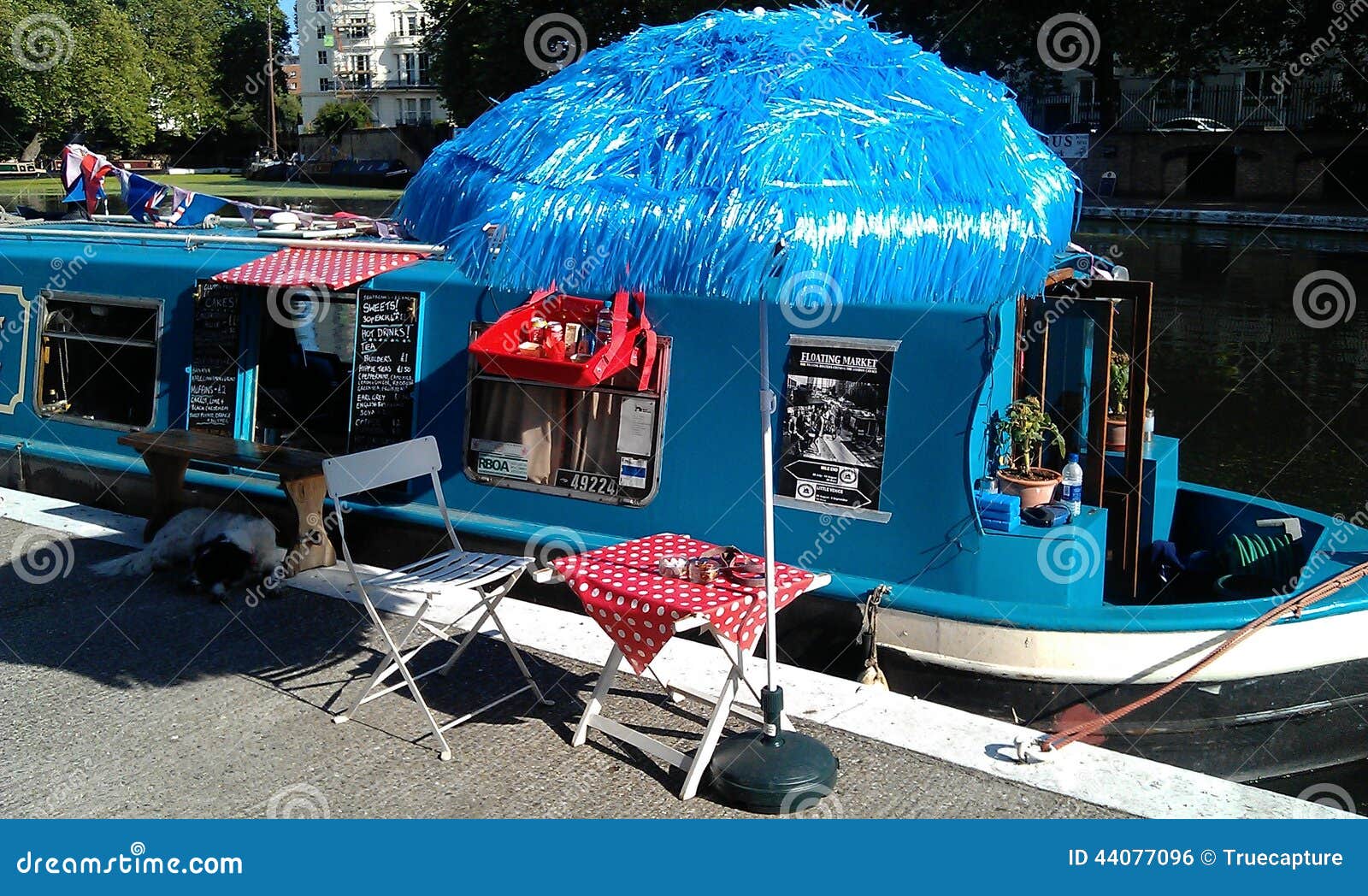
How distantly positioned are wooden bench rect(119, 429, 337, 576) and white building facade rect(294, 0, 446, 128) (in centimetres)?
7180

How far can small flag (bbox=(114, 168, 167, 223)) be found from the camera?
9.52 meters

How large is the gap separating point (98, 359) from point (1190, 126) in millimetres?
38508

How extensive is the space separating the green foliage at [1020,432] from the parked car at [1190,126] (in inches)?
1425

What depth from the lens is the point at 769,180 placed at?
3.68 meters

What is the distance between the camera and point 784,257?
3643 millimetres

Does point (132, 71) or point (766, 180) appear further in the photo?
point (132, 71)

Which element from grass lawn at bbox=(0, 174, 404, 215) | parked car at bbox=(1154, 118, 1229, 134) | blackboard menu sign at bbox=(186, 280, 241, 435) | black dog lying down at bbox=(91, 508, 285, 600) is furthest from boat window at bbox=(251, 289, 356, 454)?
parked car at bbox=(1154, 118, 1229, 134)

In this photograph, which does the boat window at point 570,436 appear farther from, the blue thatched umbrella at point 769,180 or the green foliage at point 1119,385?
the green foliage at point 1119,385

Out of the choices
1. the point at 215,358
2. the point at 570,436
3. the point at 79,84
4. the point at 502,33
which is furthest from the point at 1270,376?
the point at 79,84

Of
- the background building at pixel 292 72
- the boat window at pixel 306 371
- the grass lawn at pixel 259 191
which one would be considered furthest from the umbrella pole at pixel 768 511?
the background building at pixel 292 72

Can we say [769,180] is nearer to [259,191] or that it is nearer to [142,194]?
[142,194]

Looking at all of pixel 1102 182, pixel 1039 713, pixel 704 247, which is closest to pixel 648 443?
pixel 1039 713

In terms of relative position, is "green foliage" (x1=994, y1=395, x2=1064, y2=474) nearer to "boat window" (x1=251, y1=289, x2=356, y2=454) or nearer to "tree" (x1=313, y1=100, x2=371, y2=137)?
"boat window" (x1=251, y1=289, x2=356, y2=454)

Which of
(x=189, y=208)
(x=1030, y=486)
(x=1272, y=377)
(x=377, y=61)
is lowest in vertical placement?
(x=1272, y=377)
